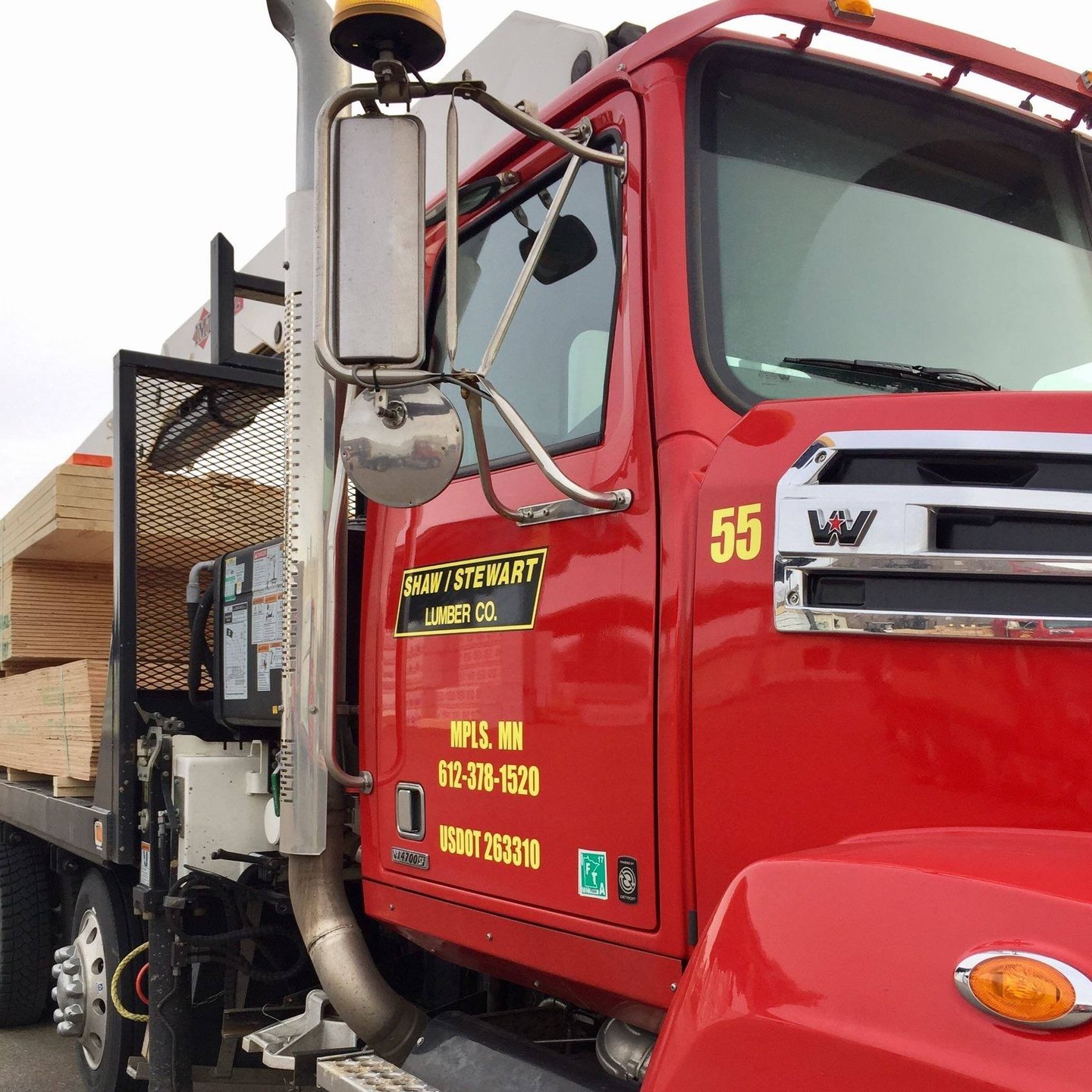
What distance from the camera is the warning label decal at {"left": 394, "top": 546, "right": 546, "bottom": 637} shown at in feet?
7.94

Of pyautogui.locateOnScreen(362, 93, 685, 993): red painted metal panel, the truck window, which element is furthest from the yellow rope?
the truck window

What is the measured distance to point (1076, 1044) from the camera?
50.1 inches

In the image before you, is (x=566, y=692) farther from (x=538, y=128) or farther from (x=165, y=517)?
(x=165, y=517)

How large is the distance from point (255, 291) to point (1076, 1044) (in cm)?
312

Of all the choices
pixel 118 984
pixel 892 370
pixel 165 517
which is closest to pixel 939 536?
pixel 892 370

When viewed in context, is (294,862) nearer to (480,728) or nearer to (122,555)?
(480,728)

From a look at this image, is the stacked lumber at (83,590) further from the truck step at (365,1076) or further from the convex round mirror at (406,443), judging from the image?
the convex round mirror at (406,443)

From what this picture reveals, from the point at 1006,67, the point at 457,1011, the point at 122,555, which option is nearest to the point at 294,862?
the point at 457,1011

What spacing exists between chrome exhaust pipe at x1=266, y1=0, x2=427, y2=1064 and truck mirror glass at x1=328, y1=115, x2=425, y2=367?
2.89 ft

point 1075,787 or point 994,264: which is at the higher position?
point 994,264

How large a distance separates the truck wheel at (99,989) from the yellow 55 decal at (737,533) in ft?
9.06

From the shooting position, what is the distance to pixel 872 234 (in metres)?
2.34

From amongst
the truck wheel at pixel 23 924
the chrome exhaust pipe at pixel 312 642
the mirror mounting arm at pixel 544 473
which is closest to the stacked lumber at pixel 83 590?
the truck wheel at pixel 23 924

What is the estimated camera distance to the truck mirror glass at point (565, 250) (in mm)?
2447
